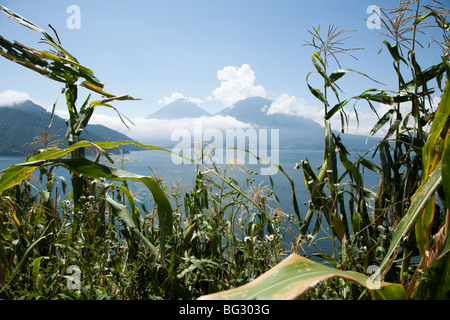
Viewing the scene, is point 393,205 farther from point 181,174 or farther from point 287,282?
point 181,174

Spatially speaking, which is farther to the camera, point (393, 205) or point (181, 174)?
point (181, 174)

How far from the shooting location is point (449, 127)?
671 mm

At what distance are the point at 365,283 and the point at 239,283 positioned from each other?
1.79 ft

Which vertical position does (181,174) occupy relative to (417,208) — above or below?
below

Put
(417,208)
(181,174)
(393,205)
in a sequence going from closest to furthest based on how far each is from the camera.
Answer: (417,208)
(393,205)
(181,174)

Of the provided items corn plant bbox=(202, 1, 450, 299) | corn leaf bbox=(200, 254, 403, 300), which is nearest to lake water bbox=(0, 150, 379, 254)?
corn plant bbox=(202, 1, 450, 299)

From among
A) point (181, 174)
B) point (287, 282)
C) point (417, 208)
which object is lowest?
point (181, 174)

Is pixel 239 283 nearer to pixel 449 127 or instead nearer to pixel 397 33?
pixel 449 127

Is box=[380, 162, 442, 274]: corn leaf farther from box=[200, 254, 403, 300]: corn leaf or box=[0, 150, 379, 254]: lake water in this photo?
box=[0, 150, 379, 254]: lake water

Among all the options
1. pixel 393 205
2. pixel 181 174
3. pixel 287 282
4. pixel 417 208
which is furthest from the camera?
pixel 181 174

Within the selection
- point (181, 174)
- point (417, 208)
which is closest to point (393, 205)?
point (417, 208)

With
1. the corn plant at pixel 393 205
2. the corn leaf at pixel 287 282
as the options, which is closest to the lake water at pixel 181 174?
the corn plant at pixel 393 205
